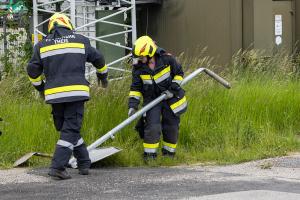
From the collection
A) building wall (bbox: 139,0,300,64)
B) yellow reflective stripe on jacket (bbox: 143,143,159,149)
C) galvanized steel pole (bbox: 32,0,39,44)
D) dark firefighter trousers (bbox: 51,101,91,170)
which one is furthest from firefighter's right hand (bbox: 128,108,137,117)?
galvanized steel pole (bbox: 32,0,39,44)

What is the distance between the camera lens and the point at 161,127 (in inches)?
317

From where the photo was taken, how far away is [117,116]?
28.9 ft

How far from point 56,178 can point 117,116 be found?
2107 millimetres

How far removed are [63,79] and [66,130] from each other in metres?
0.54

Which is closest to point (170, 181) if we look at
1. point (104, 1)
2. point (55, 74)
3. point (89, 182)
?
point (89, 182)

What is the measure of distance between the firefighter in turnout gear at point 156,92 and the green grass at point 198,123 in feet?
0.79

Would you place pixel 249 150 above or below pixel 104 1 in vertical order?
below

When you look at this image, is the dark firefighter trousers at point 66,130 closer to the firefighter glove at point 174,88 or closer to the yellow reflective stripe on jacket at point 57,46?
the yellow reflective stripe on jacket at point 57,46

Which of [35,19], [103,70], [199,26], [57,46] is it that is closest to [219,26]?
[199,26]

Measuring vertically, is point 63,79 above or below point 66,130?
above

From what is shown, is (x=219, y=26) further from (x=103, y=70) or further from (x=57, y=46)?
(x=57, y=46)

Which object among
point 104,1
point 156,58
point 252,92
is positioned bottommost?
point 252,92

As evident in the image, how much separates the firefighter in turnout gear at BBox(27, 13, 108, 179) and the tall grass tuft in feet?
3.29

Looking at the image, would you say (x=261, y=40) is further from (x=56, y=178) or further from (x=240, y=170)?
(x=56, y=178)
